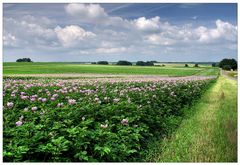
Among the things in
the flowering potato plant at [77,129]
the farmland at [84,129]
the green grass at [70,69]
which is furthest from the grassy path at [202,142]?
the green grass at [70,69]

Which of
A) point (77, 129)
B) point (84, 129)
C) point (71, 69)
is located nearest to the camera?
point (77, 129)

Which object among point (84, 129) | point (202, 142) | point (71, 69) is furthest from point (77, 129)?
point (71, 69)

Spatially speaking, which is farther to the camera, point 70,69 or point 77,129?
point 70,69

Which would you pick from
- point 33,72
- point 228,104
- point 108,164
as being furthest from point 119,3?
point 33,72

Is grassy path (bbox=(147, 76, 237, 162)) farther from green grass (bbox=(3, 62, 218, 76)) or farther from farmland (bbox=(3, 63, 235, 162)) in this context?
green grass (bbox=(3, 62, 218, 76))

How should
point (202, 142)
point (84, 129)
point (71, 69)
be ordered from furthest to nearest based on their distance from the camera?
point (71, 69) < point (202, 142) < point (84, 129)

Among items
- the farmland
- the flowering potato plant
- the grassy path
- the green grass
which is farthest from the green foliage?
the grassy path

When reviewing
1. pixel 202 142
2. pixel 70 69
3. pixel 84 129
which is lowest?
pixel 202 142

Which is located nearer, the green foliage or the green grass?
the green grass

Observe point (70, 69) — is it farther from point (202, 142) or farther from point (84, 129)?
point (84, 129)

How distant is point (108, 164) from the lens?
4047 millimetres

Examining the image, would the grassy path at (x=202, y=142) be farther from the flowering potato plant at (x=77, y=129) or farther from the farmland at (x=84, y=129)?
the flowering potato plant at (x=77, y=129)

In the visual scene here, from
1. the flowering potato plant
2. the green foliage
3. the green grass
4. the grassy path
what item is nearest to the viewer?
the flowering potato plant

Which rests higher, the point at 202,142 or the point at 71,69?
the point at 71,69
